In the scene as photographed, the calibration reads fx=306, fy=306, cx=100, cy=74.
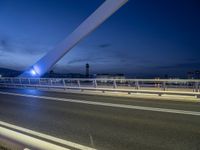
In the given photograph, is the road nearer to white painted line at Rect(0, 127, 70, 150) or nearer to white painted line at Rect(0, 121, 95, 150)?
white painted line at Rect(0, 121, 95, 150)

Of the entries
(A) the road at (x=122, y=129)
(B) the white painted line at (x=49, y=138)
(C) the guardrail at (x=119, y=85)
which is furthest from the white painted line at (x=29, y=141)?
(C) the guardrail at (x=119, y=85)

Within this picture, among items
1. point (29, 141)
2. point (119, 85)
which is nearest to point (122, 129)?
point (29, 141)

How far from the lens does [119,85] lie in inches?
1281

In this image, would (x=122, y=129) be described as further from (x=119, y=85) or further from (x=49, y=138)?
(x=119, y=85)

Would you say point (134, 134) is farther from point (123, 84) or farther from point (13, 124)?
point (123, 84)

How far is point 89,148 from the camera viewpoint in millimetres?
6281

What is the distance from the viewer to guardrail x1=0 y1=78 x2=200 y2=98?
2092cm

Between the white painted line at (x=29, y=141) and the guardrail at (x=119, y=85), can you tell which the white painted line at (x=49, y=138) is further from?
the guardrail at (x=119, y=85)

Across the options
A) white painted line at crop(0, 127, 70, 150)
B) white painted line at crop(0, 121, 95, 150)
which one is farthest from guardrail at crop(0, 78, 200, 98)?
white painted line at crop(0, 127, 70, 150)

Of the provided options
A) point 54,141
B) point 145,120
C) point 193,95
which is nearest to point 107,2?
point 193,95

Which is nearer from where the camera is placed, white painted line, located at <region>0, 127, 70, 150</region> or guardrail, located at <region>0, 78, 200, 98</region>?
white painted line, located at <region>0, 127, 70, 150</region>

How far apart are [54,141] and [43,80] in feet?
93.0

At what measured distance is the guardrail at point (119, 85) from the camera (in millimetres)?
20922

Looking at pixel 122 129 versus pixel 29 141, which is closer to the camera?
pixel 29 141
